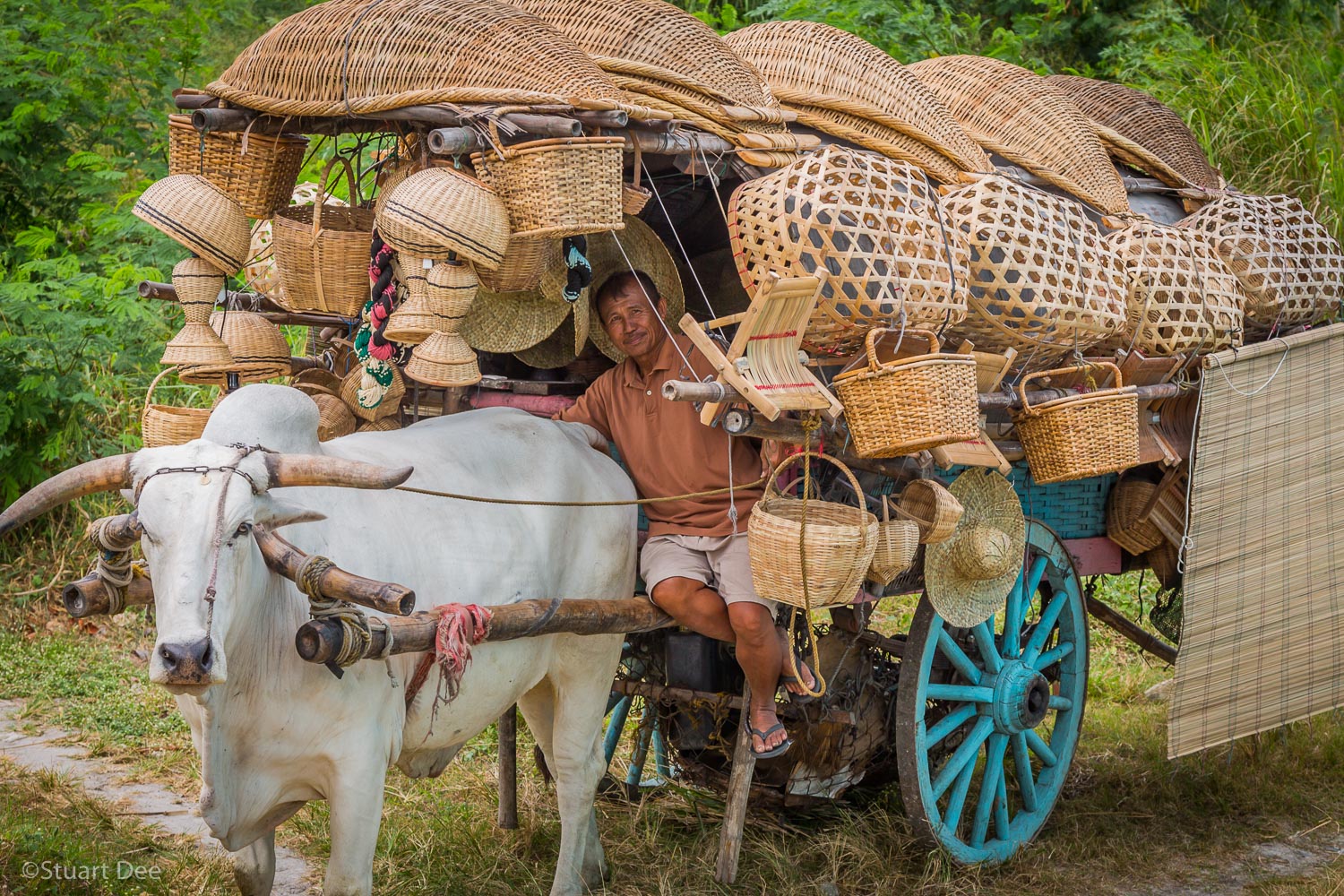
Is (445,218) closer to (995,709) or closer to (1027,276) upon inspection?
(1027,276)

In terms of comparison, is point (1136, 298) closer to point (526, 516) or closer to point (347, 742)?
point (526, 516)

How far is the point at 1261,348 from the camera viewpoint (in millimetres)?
4863

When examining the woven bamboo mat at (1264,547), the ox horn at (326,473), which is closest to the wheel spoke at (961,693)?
the woven bamboo mat at (1264,547)

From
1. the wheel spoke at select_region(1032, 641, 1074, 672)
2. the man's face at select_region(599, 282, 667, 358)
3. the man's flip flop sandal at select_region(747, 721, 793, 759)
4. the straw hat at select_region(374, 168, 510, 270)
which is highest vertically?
the straw hat at select_region(374, 168, 510, 270)

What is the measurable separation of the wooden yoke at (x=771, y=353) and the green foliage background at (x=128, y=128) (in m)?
5.18

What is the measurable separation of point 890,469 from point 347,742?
1839 millimetres

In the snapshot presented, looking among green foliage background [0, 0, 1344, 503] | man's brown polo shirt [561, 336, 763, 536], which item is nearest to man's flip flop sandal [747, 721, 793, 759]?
man's brown polo shirt [561, 336, 763, 536]

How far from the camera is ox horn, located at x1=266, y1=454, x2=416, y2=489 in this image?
9.93 ft

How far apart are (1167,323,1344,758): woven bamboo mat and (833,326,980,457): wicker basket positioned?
1515 millimetres

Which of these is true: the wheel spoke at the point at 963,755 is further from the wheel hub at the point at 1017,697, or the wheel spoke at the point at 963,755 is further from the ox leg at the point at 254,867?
the ox leg at the point at 254,867

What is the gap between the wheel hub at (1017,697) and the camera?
4805 mm

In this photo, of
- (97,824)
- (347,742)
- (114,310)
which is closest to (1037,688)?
(347,742)

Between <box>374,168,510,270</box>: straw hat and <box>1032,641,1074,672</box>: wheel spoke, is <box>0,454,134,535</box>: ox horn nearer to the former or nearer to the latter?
<box>374,168,510,270</box>: straw hat

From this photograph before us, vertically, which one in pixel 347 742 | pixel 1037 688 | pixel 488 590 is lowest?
pixel 1037 688
